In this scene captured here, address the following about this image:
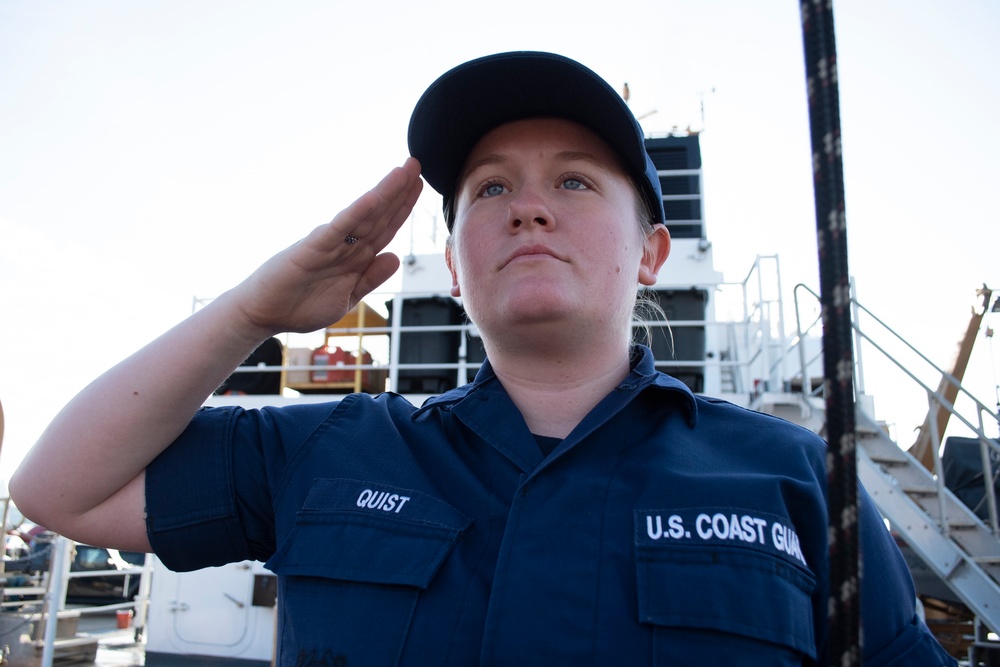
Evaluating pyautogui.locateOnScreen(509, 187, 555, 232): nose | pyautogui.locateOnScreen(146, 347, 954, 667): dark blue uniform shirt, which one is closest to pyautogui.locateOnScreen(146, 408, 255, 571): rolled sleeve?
pyautogui.locateOnScreen(146, 347, 954, 667): dark blue uniform shirt

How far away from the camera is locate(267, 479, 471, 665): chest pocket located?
3.51 feet

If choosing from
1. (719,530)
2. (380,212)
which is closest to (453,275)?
(380,212)

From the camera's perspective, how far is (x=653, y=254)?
170 cm

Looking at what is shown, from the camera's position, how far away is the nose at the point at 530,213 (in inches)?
52.5

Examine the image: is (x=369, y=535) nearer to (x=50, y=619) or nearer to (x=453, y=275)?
(x=453, y=275)

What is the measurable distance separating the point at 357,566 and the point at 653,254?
3.34 feet

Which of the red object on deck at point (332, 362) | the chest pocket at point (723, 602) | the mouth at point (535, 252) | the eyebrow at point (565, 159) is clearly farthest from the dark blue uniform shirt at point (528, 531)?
the red object on deck at point (332, 362)

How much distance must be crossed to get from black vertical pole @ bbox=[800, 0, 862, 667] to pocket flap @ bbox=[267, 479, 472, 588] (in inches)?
28.1

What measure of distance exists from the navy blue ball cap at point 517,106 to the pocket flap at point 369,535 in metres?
0.84

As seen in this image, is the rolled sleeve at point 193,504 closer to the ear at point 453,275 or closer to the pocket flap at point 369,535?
the pocket flap at point 369,535

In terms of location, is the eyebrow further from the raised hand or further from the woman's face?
the raised hand

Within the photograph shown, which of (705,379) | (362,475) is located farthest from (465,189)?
(705,379)

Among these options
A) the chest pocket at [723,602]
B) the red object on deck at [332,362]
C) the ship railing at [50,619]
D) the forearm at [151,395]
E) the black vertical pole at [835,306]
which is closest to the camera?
the black vertical pole at [835,306]

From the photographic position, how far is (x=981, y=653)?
5.07 meters
